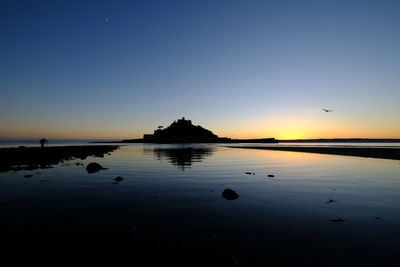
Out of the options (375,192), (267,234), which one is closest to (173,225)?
(267,234)

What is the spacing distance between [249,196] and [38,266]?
35.4 ft

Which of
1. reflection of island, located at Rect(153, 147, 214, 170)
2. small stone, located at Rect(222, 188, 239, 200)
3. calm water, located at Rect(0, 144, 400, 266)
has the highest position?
reflection of island, located at Rect(153, 147, 214, 170)

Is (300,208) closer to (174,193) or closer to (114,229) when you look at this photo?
(174,193)

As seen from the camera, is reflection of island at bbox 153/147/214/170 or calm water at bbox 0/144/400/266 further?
reflection of island at bbox 153/147/214/170

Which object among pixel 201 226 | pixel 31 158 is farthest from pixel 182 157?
pixel 201 226

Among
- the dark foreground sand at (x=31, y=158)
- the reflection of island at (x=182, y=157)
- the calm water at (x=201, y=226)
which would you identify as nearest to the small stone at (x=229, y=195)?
the calm water at (x=201, y=226)

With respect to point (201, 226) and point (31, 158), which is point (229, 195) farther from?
point (31, 158)

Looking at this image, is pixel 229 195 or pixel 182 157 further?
pixel 182 157

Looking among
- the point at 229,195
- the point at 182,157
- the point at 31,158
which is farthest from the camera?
the point at 182,157

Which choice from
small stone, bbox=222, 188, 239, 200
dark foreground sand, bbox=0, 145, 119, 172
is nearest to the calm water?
small stone, bbox=222, 188, 239, 200

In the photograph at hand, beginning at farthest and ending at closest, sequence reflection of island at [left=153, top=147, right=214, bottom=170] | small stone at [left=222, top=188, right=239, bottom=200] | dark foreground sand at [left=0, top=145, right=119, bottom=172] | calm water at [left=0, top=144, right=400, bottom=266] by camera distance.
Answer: reflection of island at [left=153, top=147, right=214, bottom=170] < dark foreground sand at [left=0, top=145, right=119, bottom=172] < small stone at [left=222, top=188, right=239, bottom=200] < calm water at [left=0, top=144, right=400, bottom=266]

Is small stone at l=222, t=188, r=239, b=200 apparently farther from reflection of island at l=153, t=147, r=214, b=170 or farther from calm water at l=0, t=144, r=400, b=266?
reflection of island at l=153, t=147, r=214, b=170

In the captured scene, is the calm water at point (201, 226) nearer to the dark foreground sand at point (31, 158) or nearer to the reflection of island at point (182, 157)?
the reflection of island at point (182, 157)

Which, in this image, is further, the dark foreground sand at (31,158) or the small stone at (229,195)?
the dark foreground sand at (31,158)
